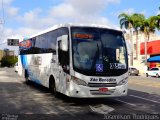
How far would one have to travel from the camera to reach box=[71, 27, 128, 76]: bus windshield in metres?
13.9

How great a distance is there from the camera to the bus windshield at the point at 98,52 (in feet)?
45.6

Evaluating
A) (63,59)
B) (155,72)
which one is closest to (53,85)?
(63,59)

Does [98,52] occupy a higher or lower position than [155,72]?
higher

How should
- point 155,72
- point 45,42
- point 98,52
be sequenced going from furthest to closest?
point 155,72, point 45,42, point 98,52

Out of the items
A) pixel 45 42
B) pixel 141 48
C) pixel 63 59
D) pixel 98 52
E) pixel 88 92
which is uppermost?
pixel 141 48

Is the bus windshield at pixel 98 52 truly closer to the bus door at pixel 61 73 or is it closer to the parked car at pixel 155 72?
the bus door at pixel 61 73

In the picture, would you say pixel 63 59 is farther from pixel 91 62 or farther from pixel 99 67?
pixel 99 67

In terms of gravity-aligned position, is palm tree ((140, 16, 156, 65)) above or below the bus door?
above

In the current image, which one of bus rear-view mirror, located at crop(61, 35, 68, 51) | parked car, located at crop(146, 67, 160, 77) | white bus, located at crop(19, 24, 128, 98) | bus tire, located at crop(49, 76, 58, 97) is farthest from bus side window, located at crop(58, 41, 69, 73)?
parked car, located at crop(146, 67, 160, 77)

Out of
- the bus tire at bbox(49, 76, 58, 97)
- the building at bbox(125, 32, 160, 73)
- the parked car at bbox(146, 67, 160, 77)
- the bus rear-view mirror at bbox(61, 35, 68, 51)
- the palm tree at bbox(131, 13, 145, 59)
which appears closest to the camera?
the bus rear-view mirror at bbox(61, 35, 68, 51)

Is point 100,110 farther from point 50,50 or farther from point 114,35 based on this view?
point 50,50

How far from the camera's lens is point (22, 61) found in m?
25.9

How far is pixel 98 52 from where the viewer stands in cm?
1409

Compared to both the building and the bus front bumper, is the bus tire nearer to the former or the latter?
the bus front bumper
